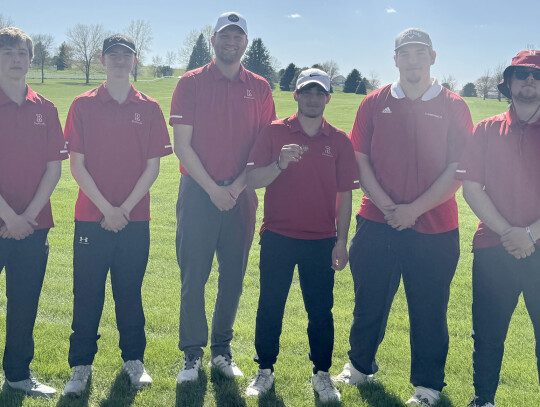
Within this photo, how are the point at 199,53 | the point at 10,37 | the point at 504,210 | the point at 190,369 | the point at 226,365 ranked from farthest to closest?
the point at 199,53 → the point at 226,365 → the point at 190,369 → the point at 10,37 → the point at 504,210

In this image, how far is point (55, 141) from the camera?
4.32 m

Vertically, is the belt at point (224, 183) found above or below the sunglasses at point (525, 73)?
below

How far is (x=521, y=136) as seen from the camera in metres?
3.82

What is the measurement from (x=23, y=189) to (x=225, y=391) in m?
2.32

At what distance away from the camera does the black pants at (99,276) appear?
4375 mm

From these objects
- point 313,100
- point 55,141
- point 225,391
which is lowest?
point 225,391

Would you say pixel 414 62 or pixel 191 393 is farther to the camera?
pixel 191 393

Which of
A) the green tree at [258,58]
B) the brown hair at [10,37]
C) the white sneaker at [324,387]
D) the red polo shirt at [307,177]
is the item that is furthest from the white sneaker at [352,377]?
the green tree at [258,58]

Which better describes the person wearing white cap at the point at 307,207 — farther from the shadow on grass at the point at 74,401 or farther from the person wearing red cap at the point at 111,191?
the shadow on grass at the point at 74,401

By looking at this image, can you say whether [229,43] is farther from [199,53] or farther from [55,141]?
[199,53]

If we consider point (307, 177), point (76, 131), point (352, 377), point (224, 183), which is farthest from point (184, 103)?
point (352, 377)

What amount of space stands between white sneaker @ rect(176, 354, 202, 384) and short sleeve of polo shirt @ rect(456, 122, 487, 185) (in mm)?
2732

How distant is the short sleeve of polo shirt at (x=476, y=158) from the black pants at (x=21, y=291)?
133 inches

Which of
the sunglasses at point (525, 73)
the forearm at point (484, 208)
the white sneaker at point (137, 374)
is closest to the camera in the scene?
the sunglasses at point (525, 73)
